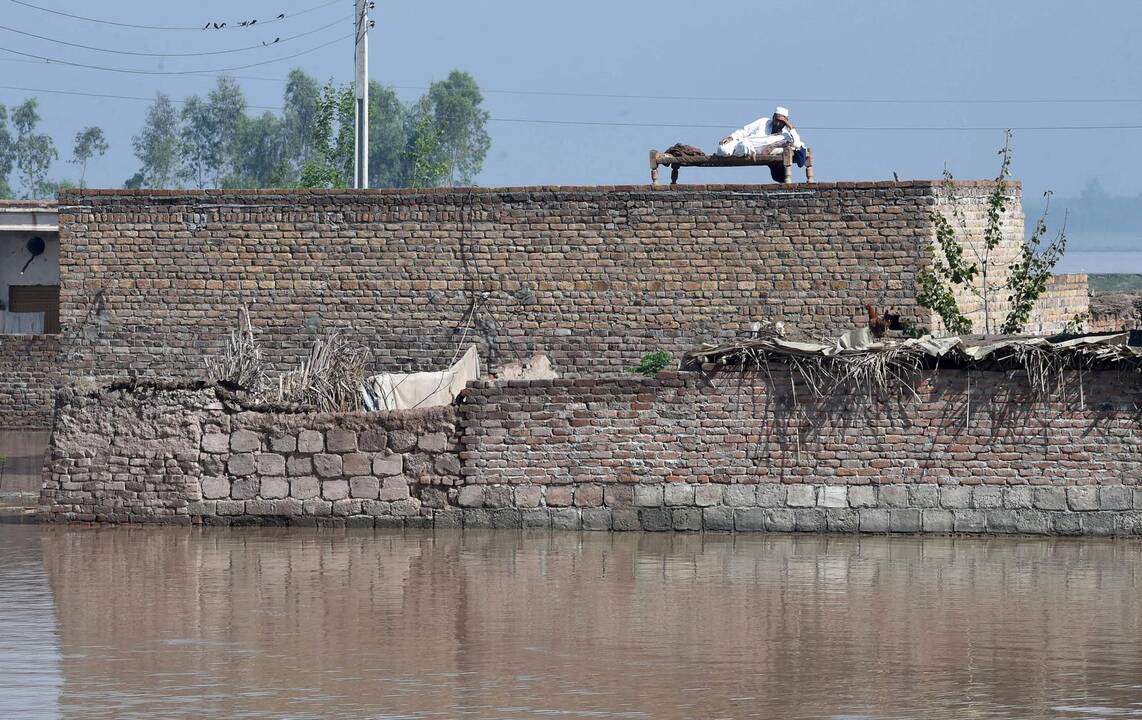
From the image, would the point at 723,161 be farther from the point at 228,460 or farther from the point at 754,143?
the point at 228,460

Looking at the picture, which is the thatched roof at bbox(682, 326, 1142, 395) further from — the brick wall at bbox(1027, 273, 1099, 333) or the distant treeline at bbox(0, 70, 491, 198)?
Result: the distant treeline at bbox(0, 70, 491, 198)

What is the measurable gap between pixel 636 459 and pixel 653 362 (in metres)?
4.91

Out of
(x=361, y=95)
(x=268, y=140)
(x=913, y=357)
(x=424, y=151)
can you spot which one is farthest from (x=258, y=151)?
(x=913, y=357)

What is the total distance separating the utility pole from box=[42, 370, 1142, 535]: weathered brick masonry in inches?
541

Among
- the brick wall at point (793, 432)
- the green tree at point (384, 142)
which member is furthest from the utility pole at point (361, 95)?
the green tree at point (384, 142)

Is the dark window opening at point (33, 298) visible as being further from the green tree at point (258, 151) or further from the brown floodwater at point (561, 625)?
the green tree at point (258, 151)

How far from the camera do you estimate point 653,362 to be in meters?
21.3

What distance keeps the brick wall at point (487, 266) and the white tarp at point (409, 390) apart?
8.99 feet

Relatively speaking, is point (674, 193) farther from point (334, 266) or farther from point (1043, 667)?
point (1043, 667)

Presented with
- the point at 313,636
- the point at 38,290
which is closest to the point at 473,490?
the point at 313,636

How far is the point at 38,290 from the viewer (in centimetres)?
3712

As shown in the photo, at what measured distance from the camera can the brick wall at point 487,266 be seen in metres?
21.1

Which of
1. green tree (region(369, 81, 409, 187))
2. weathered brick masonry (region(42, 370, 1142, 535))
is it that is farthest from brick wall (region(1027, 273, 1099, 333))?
green tree (region(369, 81, 409, 187))

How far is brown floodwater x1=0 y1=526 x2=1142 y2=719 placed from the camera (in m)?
9.57
